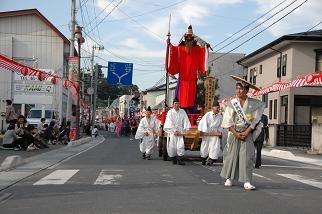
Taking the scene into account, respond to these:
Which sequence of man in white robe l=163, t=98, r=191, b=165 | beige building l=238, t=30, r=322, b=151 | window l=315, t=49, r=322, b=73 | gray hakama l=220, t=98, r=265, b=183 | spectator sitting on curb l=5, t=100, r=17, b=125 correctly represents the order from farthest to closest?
window l=315, t=49, r=322, b=73 < beige building l=238, t=30, r=322, b=151 < spectator sitting on curb l=5, t=100, r=17, b=125 < man in white robe l=163, t=98, r=191, b=165 < gray hakama l=220, t=98, r=265, b=183

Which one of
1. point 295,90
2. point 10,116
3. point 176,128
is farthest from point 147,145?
point 295,90

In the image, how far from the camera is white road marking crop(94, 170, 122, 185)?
32.3 ft

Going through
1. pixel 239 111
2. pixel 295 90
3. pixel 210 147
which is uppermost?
pixel 295 90

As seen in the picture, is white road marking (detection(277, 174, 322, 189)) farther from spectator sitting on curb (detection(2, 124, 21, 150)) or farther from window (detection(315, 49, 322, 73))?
window (detection(315, 49, 322, 73))

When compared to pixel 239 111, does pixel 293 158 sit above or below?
below

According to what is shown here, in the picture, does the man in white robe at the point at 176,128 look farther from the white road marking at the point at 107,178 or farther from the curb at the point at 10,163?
the curb at the point at 10,163

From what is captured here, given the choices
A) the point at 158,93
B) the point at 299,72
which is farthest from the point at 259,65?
the point at 158,93

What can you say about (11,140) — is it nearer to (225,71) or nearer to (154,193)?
(154,193)

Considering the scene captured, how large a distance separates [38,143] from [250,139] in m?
13.6

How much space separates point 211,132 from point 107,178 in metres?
4.34

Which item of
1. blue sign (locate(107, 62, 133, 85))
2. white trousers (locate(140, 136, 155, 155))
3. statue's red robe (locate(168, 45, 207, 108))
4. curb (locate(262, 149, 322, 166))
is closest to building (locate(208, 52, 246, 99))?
blue sign (locate(107, 62, 133, 85))

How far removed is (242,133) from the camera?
9055 millimetres

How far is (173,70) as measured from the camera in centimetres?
1562

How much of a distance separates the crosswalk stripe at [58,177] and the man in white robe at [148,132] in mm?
4378
